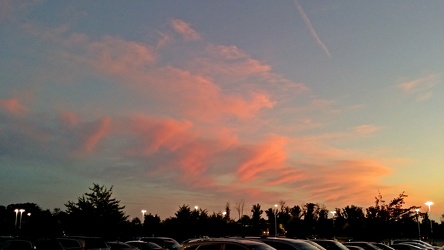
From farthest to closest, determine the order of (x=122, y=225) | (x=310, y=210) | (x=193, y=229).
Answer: (x=310, y=210), (x=193, y=229), (x=122, y=225)

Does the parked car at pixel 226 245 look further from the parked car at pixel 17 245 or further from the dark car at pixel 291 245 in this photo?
the parked car at pixel 17 245

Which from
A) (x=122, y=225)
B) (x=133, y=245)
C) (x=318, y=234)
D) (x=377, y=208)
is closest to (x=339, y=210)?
(x=318, y=234)

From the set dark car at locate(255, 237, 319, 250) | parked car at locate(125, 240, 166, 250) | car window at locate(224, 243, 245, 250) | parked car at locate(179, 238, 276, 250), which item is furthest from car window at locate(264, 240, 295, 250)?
parked car at locate(125, 240, 166, 250)

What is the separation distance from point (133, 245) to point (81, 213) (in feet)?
59.6

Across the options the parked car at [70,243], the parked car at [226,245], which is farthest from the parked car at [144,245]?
the parked car at [226,245]

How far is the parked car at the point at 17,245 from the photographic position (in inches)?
901

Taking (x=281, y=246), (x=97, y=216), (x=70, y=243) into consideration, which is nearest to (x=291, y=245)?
(x=281, y=246)

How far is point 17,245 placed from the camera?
75.6ft

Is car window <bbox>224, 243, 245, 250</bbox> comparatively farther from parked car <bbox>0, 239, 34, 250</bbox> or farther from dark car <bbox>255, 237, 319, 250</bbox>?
parked car <bbox>0, 239, 34, 250</bbox>

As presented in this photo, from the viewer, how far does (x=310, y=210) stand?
90000 millimetres

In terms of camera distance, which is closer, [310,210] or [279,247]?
[279,247]

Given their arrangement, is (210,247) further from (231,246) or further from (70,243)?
(70,243)

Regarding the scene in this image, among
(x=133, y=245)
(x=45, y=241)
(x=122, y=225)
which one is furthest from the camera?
(x=122, y=225)

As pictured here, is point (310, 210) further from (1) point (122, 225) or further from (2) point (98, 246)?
(2) point (98, 246)
